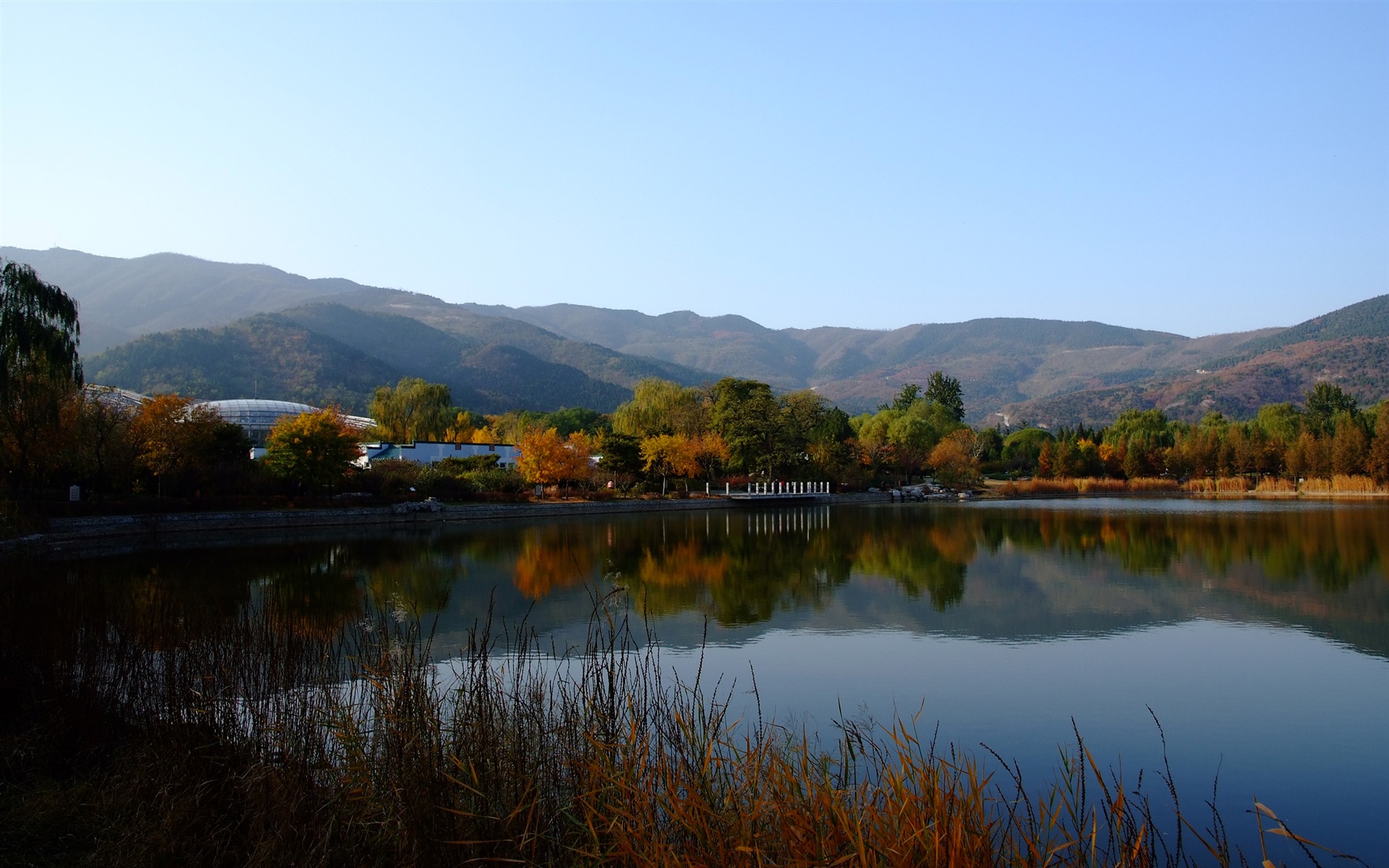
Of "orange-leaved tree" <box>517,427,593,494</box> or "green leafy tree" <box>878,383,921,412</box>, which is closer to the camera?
"orange-leaved tree" <box>517,427,593,494</box>

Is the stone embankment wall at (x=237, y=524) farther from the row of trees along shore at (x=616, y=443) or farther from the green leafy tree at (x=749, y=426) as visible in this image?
the green leafy tree at (x=749, y=426)

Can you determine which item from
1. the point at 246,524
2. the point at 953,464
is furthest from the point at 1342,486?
the point at 246,524

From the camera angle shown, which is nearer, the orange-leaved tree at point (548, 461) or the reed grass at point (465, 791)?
the reed grass at point (465, 791)

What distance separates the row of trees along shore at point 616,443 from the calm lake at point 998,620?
5373 millimetres

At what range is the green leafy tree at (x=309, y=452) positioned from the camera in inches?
1293

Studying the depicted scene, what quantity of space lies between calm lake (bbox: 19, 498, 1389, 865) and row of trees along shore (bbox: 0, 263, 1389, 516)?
5.37 m

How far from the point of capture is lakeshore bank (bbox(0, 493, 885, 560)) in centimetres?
2311

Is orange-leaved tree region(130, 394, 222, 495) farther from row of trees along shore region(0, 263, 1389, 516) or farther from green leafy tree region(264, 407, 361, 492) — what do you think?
green leafy tree region(264, 407, 361, 492)

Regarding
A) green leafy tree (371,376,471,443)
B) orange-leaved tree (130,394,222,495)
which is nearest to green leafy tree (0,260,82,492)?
orange-leaved tree (130,394,222,495)

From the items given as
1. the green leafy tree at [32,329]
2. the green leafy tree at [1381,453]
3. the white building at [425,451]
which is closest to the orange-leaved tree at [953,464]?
the green leafy tree at [1381,453]

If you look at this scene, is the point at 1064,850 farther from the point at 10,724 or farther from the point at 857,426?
the point at 857,426

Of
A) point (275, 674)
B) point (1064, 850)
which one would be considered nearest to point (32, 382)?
point (275, 674)

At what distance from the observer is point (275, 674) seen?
5898 millimetres

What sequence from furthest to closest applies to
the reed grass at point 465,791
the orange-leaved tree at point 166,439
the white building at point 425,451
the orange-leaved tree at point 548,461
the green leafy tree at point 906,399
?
the green leafy tree at point 906,399 → the white building at point 425,451 → the orange-leaved tree at point 548,461 → the orange-leaved tree at point 166,439 → the reed grass at point 465,791
